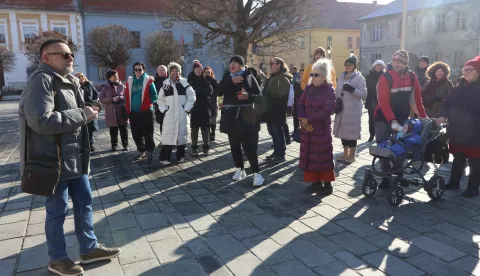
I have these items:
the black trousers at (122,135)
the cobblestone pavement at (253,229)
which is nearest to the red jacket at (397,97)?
the cobblestone pavement at (253,229)

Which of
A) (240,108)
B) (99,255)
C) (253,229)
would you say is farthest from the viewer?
(240,108)

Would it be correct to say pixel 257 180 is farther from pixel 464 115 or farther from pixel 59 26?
pixel 59 26

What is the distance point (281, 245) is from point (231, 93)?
2.70 m

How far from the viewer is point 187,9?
14.8 meters

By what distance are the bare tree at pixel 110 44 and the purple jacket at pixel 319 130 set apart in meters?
32.5

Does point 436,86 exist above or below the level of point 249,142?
above

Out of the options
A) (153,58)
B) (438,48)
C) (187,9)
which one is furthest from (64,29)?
(438,48)

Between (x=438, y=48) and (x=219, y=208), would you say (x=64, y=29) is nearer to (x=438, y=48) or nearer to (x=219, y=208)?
(x=438, y=48)

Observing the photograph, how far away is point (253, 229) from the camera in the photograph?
162 inches

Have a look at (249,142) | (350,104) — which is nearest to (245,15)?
(350,104)

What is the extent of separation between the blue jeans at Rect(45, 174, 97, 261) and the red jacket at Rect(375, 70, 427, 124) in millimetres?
3974

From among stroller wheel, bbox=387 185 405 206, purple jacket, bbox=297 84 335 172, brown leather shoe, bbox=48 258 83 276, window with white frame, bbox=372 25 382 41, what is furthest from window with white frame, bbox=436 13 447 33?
brown leather shoe, bbox=48 258 83 276

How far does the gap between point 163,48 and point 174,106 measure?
3023 centimetres

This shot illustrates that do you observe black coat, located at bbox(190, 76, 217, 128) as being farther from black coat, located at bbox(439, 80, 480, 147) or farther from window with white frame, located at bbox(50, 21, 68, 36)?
window with white frame, located at bbox(50, 21, 68, 36)
